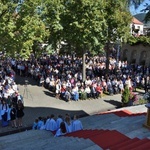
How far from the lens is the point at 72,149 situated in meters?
10.2

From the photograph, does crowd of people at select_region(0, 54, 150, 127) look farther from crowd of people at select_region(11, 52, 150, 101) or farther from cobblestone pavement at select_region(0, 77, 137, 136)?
→ cobblestone pavement at select_region(0, 77, 137, 136)

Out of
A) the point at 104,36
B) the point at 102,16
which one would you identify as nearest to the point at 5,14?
the point at 102,16

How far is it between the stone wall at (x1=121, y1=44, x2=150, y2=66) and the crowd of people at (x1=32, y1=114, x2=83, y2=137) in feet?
78.6

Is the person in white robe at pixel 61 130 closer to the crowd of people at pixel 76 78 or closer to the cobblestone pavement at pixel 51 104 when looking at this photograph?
the cobblestone pavement at pixel 51 104

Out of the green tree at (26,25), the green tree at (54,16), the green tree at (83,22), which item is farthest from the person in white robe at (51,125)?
the green tree at (54,16)

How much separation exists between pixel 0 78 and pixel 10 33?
→ 5.32m

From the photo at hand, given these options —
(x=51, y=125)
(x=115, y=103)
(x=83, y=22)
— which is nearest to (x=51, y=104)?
(x=115, y=103)

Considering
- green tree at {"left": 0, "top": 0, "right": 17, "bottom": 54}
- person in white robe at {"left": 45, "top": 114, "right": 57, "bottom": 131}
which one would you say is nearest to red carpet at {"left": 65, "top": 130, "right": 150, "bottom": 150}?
person in white robe at {"left": 45, "top": 114, "right": 57, "bottom": 131}

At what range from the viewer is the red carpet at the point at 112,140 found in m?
9.21

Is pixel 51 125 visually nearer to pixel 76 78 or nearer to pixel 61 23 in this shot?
pixel 76 78

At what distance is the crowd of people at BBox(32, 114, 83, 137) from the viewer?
12547 mm

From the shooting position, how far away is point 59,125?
512 inches

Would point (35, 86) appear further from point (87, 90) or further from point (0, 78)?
point (87, 90)

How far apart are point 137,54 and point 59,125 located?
2630 centimetres
